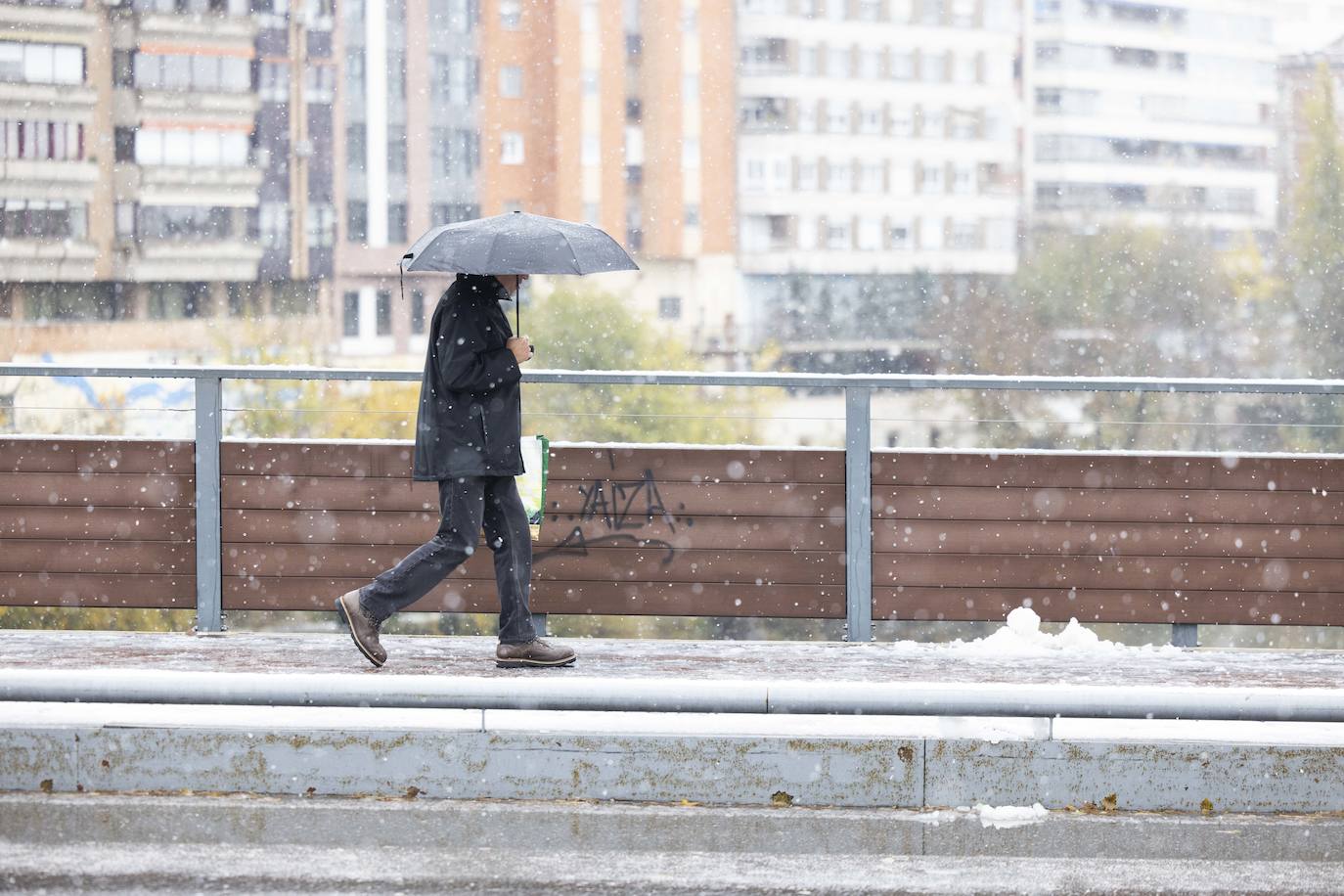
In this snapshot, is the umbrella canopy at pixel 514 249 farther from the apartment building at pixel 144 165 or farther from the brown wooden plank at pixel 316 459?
the apartment building at pixel 144 165

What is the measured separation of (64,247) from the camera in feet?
314

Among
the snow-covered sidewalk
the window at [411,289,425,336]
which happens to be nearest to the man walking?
the snow-covered sidewalk

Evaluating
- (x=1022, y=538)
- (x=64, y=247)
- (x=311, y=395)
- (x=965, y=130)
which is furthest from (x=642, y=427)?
(x=1022, y=538)

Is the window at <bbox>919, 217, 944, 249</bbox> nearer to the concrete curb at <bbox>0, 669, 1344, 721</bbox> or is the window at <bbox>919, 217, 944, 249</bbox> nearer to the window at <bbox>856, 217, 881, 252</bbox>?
the window at <bbox>856, 217, 881, 252</bbox>

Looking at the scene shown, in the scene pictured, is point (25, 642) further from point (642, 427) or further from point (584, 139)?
point (584, 139)

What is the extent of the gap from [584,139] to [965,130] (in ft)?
88.8

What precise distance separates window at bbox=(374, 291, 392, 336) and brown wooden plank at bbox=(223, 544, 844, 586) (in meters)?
95.9

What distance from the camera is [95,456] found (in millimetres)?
8148

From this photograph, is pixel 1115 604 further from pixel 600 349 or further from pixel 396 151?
pixel 600 349

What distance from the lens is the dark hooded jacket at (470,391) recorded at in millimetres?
6559

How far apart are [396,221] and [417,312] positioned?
6062 millimetres

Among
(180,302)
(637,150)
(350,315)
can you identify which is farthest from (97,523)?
(637,150)

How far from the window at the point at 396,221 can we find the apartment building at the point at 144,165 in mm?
4520

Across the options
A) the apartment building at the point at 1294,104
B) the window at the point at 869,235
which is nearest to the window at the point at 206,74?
the window at the point at 869,235
